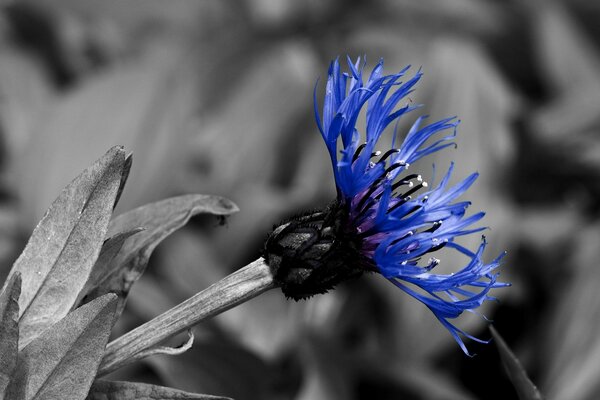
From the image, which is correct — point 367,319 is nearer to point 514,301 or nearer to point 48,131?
point 514,301

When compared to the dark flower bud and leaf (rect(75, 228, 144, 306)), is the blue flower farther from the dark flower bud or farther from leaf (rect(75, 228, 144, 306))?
leaf (rect(75, 228, 144, 306))

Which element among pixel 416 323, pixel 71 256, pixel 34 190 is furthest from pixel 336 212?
pixel 34 190

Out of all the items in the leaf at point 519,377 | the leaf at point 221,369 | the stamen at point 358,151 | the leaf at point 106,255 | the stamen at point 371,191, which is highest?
the stamen at point 358,151

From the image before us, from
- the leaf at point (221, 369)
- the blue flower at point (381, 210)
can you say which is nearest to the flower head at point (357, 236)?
the blue flower at point (381, 210)

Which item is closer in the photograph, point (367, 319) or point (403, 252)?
point (403, 252)

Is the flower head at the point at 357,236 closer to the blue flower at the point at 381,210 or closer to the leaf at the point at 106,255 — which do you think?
the blue flower at the point at 381,210

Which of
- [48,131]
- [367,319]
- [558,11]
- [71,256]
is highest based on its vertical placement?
[558,11]

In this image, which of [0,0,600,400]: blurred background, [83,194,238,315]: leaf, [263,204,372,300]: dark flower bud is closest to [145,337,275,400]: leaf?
[0,0,600,400]: blurred background

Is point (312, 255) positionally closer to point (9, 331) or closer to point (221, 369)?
point (9, 331)

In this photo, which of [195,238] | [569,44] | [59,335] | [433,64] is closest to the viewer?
[59,335]
